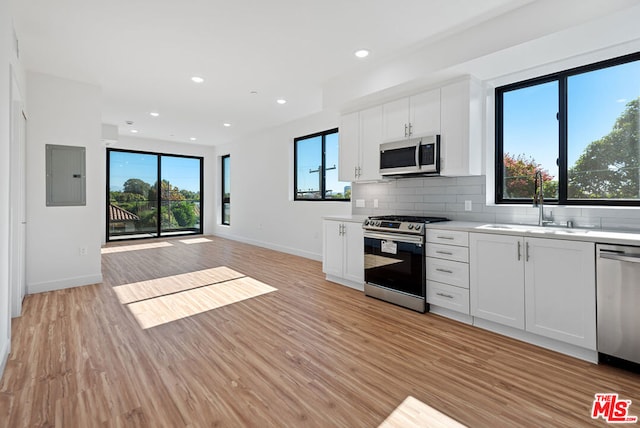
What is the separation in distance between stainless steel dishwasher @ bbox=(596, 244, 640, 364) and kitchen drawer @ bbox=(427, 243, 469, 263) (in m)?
0.96

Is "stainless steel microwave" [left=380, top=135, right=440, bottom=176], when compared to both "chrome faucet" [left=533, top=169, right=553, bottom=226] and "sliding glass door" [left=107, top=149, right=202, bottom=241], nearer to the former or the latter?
"chrome faucet" [left=533, top=169, right=553, bottom=226]

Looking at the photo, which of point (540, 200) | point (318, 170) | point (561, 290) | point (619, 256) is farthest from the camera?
point (318, 170)

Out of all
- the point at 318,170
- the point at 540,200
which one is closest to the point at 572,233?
the point at 540,200

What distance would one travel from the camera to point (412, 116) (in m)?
3.71

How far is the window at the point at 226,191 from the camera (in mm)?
9469

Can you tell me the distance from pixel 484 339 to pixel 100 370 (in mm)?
2936

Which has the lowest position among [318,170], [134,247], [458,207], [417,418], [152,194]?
[417,418]

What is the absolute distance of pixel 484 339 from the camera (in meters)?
2.73

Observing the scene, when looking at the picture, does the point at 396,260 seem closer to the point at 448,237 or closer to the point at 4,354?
the point at 448,237

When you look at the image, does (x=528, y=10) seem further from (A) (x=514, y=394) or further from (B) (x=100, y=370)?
(B) (x=100, y=370)

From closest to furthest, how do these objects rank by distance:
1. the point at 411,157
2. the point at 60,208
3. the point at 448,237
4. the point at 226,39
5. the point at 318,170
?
the point at 448,237 → the point at 226,39 → the point at 411,157 → the point at 60,208 → the point at 318,170

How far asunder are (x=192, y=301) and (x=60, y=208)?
2.21 metres

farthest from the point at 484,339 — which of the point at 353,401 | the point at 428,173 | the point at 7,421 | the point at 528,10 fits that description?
the point at 7,421

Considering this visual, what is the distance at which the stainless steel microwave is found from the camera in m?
3.49
